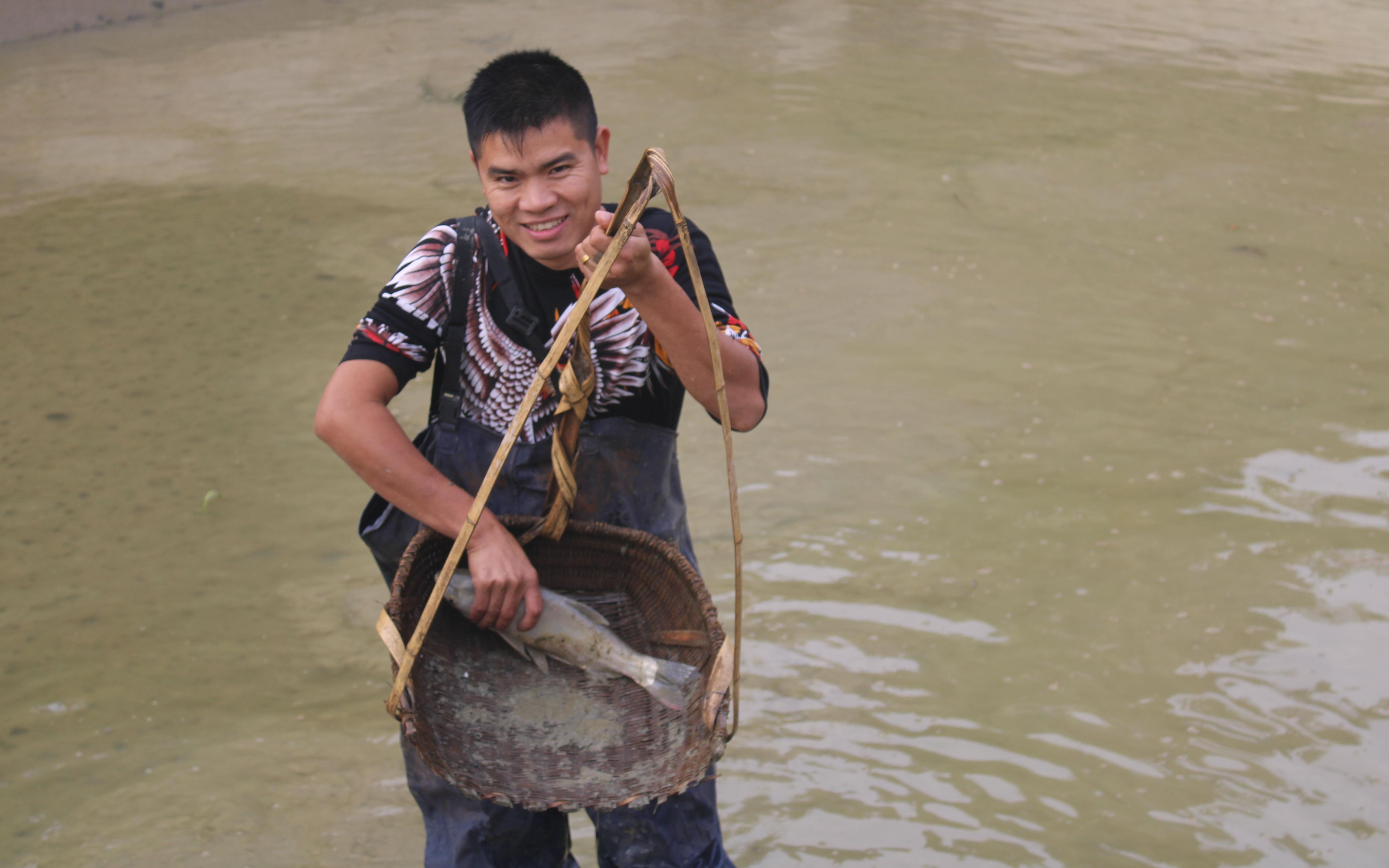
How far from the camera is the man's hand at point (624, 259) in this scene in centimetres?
160

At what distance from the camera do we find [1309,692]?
2.99 meters

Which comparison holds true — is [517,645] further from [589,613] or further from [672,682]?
[672,682]

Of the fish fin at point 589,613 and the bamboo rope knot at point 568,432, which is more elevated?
the bamboo rope knot at point 568,432

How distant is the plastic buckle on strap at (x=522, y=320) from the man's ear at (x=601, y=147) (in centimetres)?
23

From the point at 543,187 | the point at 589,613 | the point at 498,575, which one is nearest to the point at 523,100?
the point at 543,187

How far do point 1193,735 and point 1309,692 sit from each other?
1.15 feet

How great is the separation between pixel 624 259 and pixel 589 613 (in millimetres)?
662

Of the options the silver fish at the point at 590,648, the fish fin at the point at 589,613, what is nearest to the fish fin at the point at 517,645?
the silver fish at the point at 590,648

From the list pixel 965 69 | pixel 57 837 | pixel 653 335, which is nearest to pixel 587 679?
pixel 653 335

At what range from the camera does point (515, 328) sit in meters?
1.87

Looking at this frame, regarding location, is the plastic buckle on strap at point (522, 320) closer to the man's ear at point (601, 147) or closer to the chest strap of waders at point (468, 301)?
the chest strap of waders at point (468, 301)

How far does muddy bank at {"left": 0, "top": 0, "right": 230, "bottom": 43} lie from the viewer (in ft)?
26.7

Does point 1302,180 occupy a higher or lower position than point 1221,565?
higher

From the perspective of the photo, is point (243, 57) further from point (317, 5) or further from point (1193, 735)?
point (1193, 735)
